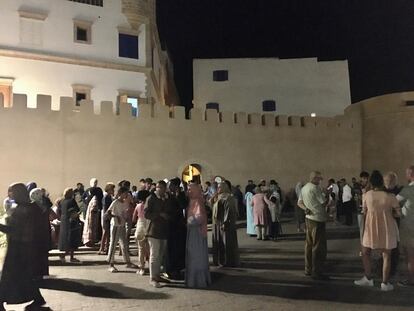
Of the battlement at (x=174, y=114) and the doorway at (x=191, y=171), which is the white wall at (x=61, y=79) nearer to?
the battlement at (x=174, y=114)

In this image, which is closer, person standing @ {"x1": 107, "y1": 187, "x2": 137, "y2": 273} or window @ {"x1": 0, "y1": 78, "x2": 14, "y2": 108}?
person standing @ {"x1": 107, "y1": 187, "x2": 137, "y2": 273}

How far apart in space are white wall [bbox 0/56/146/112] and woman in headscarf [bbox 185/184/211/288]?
15361 mm

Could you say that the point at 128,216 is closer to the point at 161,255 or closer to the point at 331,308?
the point at 161,255

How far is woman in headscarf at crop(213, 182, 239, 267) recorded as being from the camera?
343 inches

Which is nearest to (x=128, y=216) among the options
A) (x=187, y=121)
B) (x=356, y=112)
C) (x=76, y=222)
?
(x=76, y=222)

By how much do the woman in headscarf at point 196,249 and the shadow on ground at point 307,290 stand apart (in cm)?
23

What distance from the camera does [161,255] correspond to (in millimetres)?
7328

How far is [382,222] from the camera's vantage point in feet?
21.7

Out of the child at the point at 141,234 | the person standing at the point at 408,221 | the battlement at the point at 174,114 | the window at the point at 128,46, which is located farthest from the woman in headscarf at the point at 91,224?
the window at the point at 128,46

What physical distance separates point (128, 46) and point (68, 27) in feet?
9.55

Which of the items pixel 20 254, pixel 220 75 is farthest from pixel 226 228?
pixel 220 75

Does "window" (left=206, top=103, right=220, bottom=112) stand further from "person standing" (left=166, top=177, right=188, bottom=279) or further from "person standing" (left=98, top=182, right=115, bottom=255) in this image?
"person standing" (left=166, top=177, right=188, bottom=279)

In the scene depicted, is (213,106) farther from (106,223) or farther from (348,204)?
(106,223)

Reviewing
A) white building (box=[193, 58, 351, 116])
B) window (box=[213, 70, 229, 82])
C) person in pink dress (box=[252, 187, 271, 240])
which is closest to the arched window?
white building (box=[193, 58, 351, 116])
